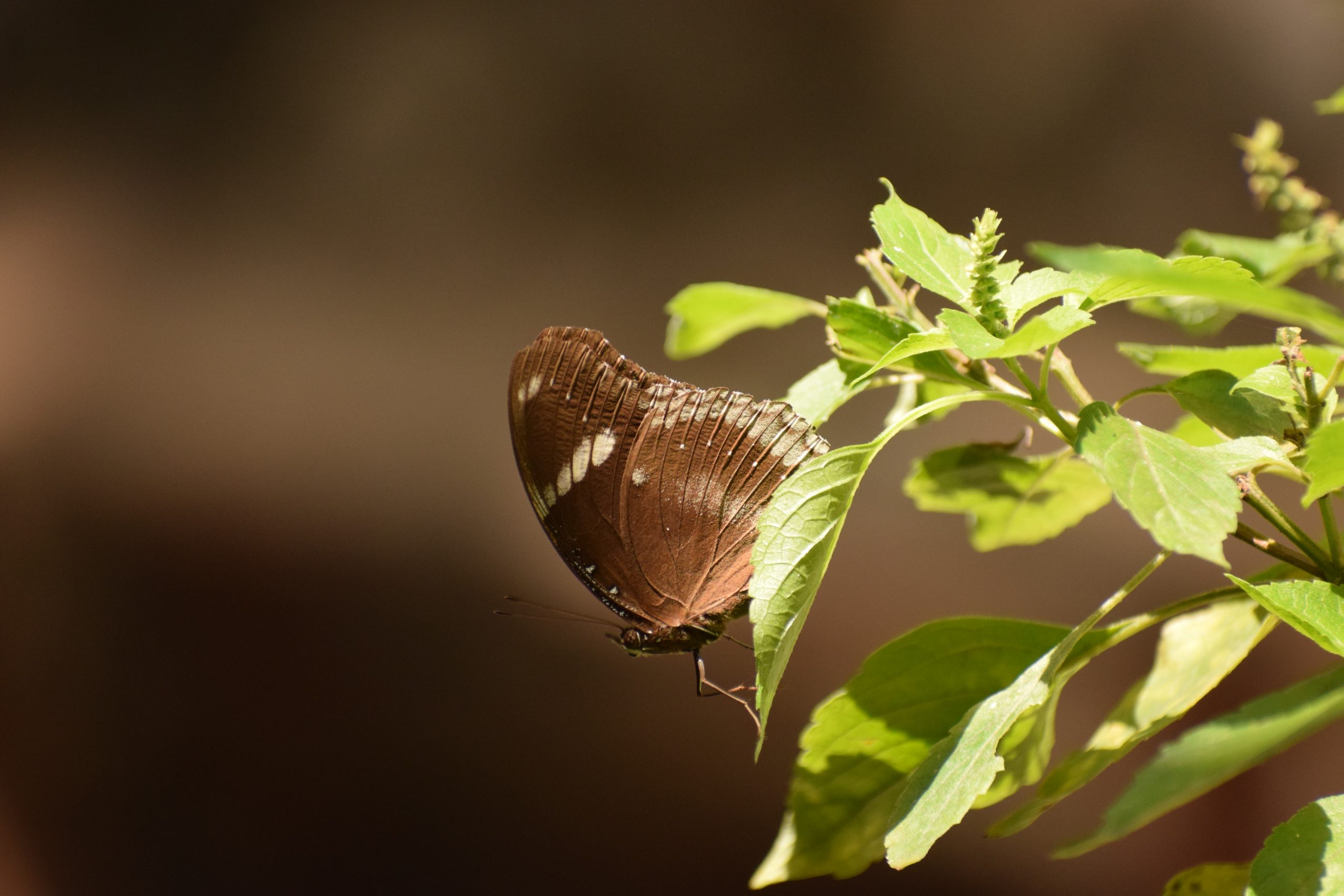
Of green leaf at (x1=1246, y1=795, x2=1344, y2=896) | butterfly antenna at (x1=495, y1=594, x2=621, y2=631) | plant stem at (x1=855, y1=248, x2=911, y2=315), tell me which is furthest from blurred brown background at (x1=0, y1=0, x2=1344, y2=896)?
green leaf at (x1=1246, y1=795, x2=1344, y2=896)

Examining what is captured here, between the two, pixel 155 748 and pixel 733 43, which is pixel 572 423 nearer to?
pixel 733 43

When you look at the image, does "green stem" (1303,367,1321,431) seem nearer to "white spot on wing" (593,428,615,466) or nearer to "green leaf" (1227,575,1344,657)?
"green leaf" (1227,575,1344,657)

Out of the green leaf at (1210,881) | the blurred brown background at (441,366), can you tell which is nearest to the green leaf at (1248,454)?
the green leaf at (1210,881)

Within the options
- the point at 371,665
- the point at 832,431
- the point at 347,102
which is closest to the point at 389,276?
the point at 347,102

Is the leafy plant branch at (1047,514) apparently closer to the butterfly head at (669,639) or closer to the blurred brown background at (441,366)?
the butterfly head at (669,639)

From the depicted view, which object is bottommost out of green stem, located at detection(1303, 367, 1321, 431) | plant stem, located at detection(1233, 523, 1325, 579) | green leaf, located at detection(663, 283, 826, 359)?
plant stem, located at detection(1233, 523, 1325, 579)

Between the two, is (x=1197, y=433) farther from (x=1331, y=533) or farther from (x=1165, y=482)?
(x=1165, y=482)
